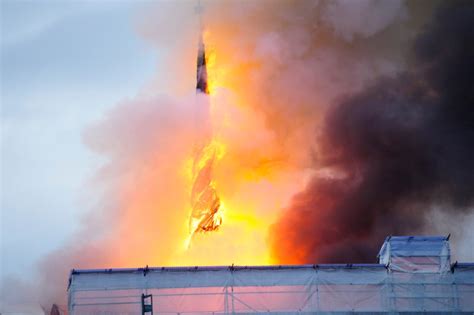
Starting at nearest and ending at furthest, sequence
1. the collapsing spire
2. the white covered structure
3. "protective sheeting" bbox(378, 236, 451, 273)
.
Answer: the white covered structure
"protective sheeting" bbox(378, 236, 451, 273)
the collapsing spire

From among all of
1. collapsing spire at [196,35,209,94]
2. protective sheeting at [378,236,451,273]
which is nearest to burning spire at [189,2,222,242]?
collapsing spire at [196,35,209,94]

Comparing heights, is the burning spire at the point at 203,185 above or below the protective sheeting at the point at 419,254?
above

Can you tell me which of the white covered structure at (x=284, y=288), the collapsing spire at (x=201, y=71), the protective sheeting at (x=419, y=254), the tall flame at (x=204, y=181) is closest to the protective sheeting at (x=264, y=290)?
the white covered structure at (x=284, y=288)

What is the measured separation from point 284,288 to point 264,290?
1465mm

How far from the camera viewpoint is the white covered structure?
7475cm

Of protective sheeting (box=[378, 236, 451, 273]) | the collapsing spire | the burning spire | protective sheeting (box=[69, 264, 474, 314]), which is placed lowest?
protective sheeting (box=[69, 264, 474, 314])

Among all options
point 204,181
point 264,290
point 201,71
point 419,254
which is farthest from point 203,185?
point 419,254

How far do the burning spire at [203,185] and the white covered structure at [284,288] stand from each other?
50.5 feet

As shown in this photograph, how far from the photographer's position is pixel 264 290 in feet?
248

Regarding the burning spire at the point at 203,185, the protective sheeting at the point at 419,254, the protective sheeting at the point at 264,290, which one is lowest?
the protective sheeting at the point at 264,290

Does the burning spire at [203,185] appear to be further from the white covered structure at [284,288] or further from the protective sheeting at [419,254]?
the protective sheeting at [419,254]

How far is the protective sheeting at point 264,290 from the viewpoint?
74.8m

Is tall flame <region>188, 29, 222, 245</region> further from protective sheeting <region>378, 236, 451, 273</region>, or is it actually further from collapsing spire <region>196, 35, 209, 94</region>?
protective sheeting <region>378, 236, 451, 273</region>

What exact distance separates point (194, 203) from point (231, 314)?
18.4 m
